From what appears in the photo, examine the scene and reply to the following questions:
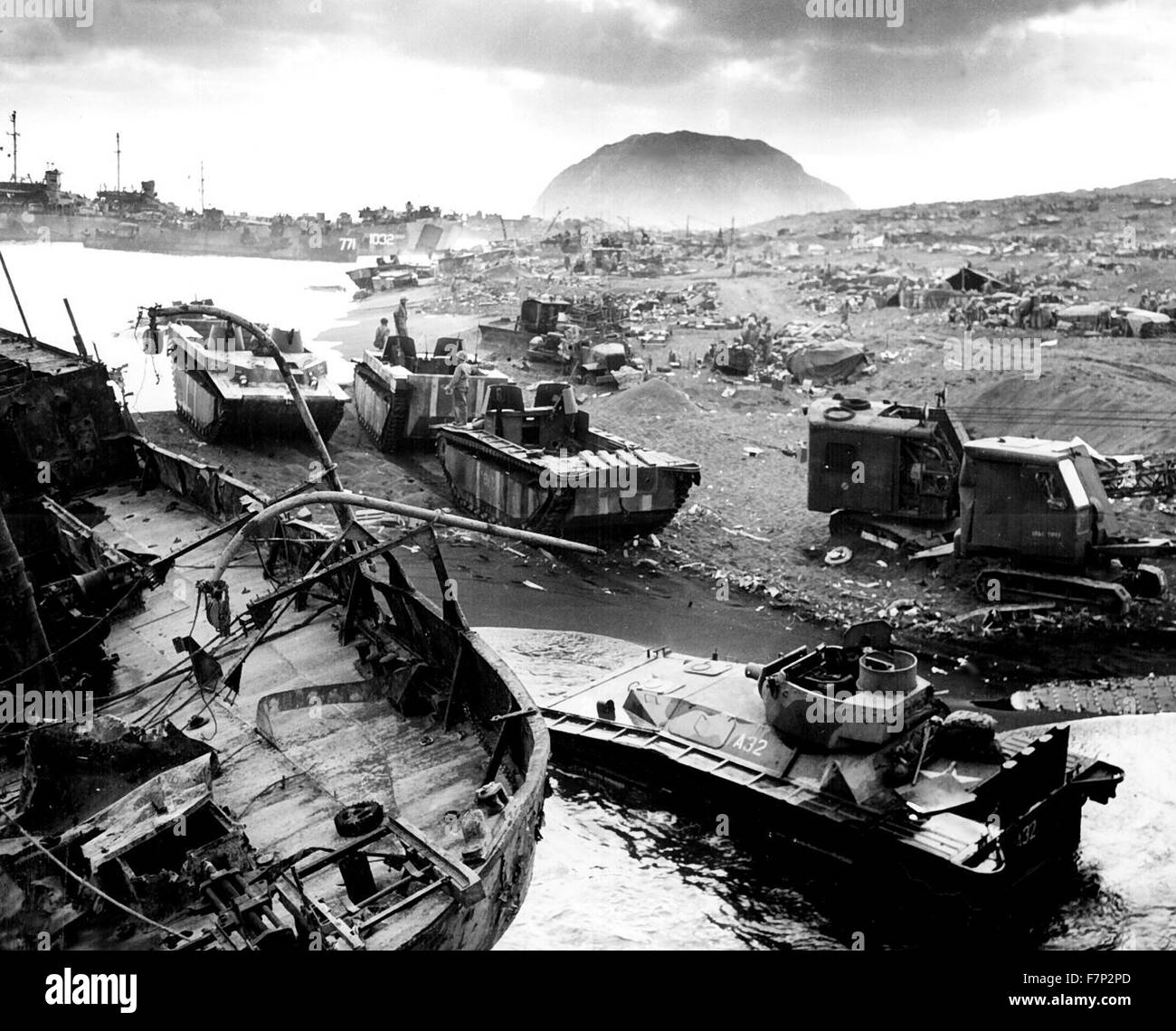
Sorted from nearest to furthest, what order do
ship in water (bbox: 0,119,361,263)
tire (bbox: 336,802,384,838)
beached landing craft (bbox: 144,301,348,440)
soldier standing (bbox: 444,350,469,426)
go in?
tire (bbox: 336,802,384,838)
beached landing craft (bbox: 144,301,348,440)
soldier standing (bbox: 444,350,469,426)
ship in water (bbox: 0,119,361,263)

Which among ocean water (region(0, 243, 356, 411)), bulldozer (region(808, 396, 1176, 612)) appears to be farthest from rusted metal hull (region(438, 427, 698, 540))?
ocean water (region(0, 243, 356, 411))

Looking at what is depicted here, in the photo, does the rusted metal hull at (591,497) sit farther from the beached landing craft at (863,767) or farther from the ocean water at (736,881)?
the ocean water at (736,881)

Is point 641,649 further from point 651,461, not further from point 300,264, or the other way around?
point 300,264

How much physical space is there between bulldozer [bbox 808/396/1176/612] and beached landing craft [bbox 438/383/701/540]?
2642mm

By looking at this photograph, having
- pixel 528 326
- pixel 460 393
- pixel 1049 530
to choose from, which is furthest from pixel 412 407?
pixel 1049 530

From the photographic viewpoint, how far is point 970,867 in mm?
8062

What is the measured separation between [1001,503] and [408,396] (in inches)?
470

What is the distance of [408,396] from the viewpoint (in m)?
22.0

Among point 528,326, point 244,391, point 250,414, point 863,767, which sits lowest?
point 863,767

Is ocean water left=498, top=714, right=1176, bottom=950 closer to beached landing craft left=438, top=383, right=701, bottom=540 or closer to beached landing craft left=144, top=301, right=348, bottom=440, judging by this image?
beached landing craft left=438, top=383, right=701, bottom=540

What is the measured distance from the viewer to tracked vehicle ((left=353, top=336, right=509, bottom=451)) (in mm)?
21812

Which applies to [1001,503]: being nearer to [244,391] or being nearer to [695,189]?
[244,391]

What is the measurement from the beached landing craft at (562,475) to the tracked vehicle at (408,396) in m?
1.78

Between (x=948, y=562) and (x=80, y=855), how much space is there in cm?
1187
